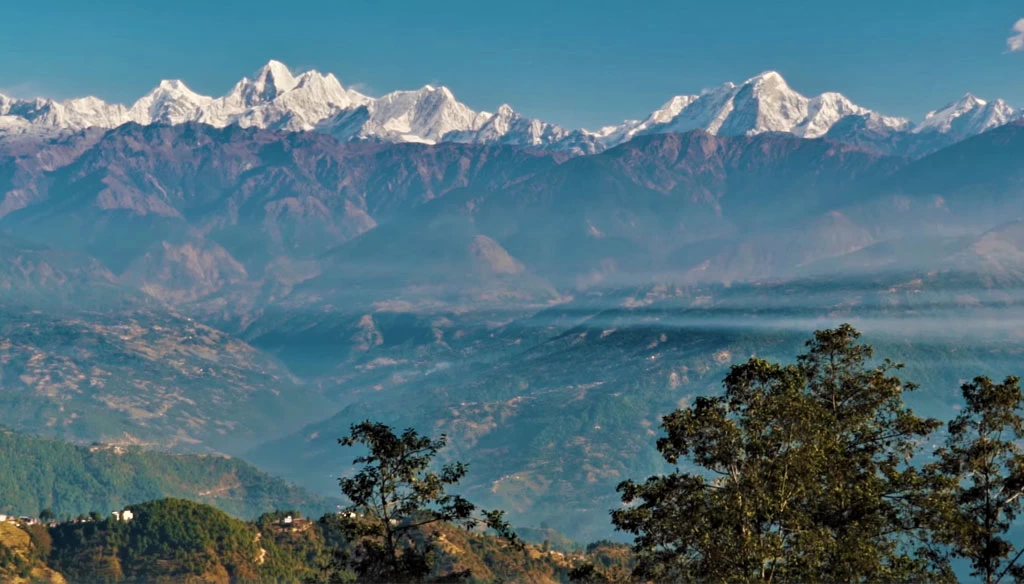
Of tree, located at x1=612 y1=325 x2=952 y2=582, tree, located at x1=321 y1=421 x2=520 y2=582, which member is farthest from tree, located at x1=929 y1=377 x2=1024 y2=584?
tree, located at x1=321 y1=421 x2=520 y2=582

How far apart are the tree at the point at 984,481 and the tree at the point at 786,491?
1.86m

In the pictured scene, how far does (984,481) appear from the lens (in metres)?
64.1

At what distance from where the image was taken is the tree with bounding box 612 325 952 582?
5772 centimetres

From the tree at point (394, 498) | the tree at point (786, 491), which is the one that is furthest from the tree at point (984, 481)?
the tree at point (394, 498)

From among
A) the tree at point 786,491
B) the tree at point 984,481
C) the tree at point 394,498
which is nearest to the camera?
the tree at point 786,491

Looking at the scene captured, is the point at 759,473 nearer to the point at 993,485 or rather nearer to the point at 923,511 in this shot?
the point at 923,511

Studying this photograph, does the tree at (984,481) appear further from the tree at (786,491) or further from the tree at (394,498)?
the tree at (394,498)

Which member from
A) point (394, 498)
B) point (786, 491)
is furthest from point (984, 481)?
point (394, 498)

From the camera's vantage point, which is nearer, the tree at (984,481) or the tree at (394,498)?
the tree at (984,481)

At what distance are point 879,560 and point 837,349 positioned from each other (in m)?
15.4

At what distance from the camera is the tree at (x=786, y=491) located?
57719 mm

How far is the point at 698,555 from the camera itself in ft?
200

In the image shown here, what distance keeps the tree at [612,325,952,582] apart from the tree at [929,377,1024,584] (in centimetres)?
186

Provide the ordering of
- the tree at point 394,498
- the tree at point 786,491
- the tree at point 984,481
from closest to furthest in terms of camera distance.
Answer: the tree at point 786,491 → the tree at point 984,481 → the tree at point 394,498
